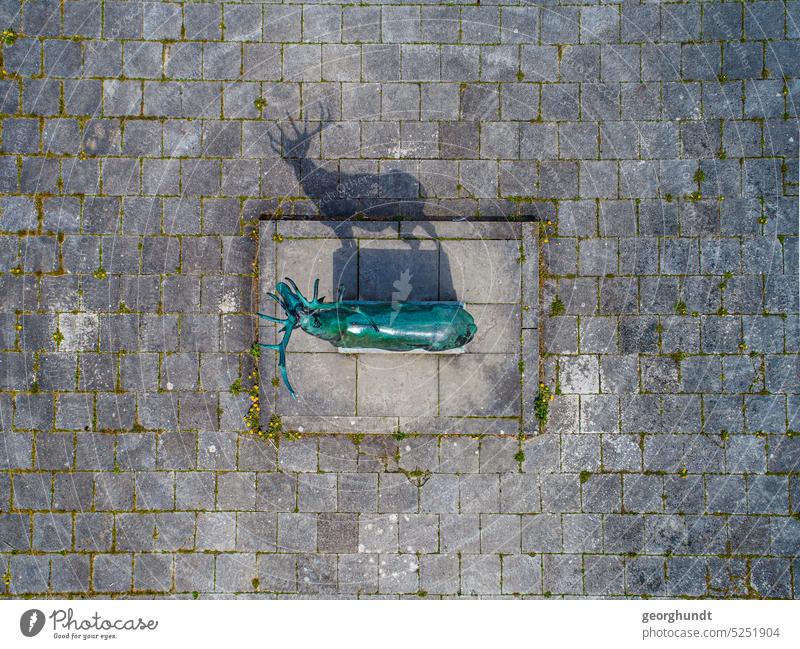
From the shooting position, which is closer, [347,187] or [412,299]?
[412,299]

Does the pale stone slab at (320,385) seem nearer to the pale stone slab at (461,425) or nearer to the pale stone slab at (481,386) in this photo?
the pale stone slab at (461,425)

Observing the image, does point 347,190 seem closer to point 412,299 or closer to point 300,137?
point 300,137

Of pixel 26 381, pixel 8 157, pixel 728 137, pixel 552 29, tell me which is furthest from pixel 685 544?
pixel 8 157

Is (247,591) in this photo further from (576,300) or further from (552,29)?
(552,29)

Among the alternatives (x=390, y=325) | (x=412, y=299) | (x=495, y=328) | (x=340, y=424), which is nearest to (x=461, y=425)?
(x=495, y=328)

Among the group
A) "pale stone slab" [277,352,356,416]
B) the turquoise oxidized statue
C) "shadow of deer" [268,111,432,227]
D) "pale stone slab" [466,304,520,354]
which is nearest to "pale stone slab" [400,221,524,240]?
"shadow of deer" [268,111,432,227]

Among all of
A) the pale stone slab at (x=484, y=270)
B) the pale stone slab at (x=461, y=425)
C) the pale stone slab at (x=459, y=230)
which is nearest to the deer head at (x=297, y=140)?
the pale stone slab at (x=459, y=230)
